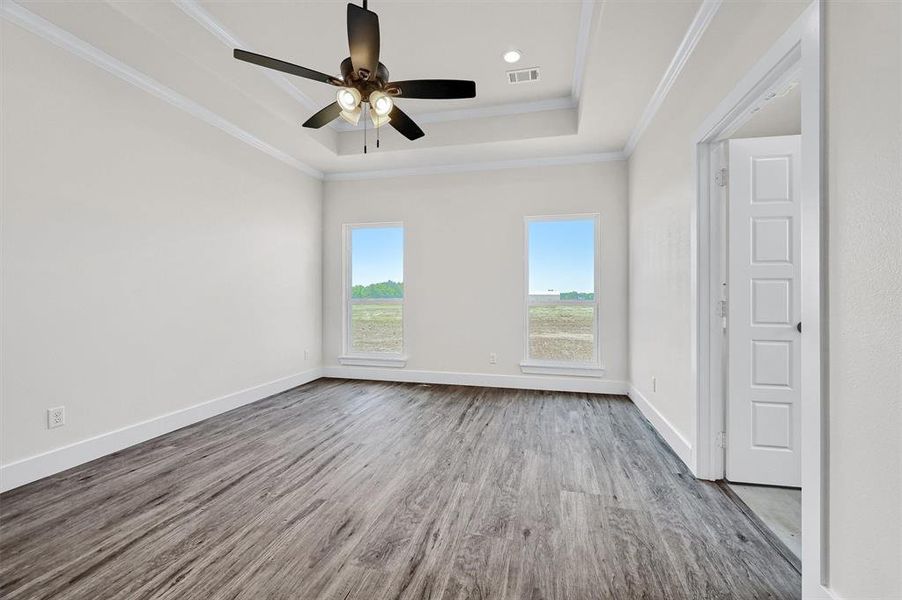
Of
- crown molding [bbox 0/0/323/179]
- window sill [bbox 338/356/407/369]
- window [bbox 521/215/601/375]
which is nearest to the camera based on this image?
crown molding [bbox 0/0/323/179]

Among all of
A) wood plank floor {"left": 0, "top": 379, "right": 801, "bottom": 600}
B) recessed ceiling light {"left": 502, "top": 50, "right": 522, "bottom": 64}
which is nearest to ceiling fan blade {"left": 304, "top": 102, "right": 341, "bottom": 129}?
recessed ceiling light {"left": 502, "top": 50, "right": 522, "bottom": 64}

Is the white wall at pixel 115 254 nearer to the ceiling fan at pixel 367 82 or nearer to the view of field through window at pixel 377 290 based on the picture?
the view of field through window at pixel 377 290

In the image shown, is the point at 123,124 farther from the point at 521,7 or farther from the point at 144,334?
the point at 521,7

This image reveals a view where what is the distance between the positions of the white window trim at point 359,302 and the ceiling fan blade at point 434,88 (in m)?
2.84

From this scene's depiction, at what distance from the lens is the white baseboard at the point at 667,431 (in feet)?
8.41

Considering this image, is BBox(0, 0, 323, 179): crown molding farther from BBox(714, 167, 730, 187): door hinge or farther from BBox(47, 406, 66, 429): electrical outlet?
BBox(714, 167, 730, 187): door hinge

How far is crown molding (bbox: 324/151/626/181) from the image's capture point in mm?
4559

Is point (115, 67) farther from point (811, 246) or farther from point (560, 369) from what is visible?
point (560, 369)

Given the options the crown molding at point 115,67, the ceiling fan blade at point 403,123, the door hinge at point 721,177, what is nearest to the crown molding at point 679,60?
the door hinge at point 721,177

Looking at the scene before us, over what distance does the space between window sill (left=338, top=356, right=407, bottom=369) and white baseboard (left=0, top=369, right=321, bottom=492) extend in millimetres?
1158

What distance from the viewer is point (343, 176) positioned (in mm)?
5305
